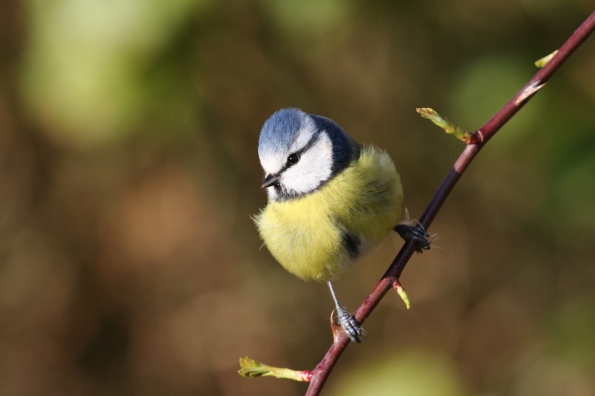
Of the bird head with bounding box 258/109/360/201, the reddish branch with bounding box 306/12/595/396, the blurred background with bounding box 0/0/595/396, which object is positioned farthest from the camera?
the blurred background with bounding box 0/0/595/396

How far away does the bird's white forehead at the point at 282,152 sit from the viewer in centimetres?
230

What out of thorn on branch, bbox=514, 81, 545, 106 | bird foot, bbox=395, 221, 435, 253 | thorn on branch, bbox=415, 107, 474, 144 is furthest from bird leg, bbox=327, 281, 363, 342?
thorn on branch, bbox=514, 81, 545, 106

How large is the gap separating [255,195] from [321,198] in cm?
183

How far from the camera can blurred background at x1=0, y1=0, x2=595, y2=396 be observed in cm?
262

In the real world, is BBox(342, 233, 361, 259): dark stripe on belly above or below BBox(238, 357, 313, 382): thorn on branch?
above

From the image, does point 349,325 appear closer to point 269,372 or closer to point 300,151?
point 300,151

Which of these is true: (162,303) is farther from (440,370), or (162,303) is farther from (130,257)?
(440,370)

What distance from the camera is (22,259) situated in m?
4.02

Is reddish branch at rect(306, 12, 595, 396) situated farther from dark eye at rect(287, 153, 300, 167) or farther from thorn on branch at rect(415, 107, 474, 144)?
dark eye at rect(287, 153, 300, 167)

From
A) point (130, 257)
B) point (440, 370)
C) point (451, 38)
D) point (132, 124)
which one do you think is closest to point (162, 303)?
point (130, 257)

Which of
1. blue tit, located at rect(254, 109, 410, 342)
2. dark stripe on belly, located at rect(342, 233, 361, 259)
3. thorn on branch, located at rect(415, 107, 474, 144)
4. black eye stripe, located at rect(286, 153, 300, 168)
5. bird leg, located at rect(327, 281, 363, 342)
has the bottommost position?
bird leg, located at rect(327, 281, 363, 342)

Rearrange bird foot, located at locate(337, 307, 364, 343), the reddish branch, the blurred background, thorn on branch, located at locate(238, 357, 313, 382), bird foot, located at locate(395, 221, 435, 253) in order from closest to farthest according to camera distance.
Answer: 1. the reddish branch
2. thorn on branch, located at locate(238, 357, 313, 382)
3. bird foot, located at locate(395, 221, 435, 253)
4. bird foot, located at locate(337, 307, 364, 343)
5. the blurred background

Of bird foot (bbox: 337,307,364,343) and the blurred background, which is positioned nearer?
bird foot (bbox: 337,307,364,343)

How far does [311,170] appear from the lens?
236cm
